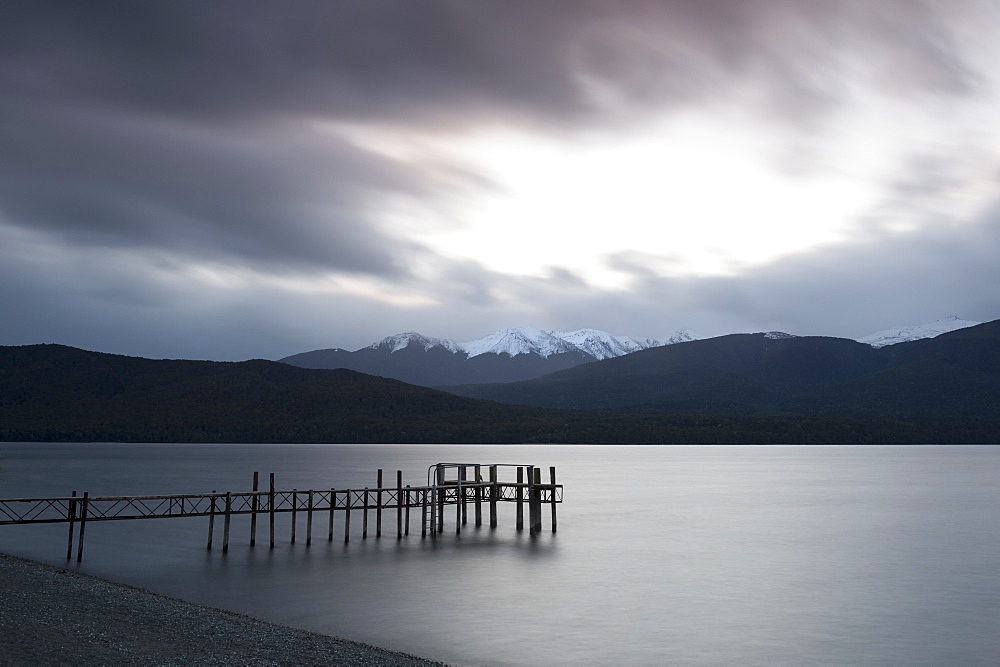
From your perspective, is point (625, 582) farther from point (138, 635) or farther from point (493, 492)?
point (138, 635)

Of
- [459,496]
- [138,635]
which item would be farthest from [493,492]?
[138,635]

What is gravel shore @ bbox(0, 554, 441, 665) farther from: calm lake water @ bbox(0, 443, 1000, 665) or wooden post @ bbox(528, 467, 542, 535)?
wooden post @ bbox(528, 467, 542, 535)

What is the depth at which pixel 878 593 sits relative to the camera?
33219mm

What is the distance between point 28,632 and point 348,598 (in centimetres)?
1249

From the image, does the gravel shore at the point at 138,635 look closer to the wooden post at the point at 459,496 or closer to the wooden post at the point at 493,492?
the wooden post at the point at 459,496

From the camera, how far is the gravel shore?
56.2ft

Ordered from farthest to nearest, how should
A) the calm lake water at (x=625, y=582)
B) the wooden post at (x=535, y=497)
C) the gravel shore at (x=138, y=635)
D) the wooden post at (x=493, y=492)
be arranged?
the wooden post at (x=493, y=492) → the wooden post at (x=535, y=497) → the calm lake water at (x=625, y=582) → the gravel shore at (x=138, y=635)

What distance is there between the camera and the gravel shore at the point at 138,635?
17125 mm

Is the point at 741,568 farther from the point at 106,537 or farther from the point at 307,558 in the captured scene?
the point at 106,537

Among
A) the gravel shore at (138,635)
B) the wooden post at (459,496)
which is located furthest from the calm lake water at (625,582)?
the gravel shore at (138,635)

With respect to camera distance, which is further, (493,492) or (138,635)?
(493,492)

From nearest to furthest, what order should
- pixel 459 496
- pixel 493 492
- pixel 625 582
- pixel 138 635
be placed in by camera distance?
pixel 138 635
pixel 625 582
pixel 493 492
pixel 459 496

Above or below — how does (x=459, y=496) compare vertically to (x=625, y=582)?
above

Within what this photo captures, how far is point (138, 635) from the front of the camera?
19.4m
